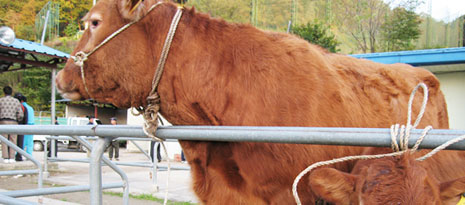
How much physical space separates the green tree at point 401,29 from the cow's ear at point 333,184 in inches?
719

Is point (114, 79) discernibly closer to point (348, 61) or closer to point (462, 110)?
point (348, 61)

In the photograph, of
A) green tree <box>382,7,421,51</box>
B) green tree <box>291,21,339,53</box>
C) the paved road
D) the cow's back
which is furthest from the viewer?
green tree <box>382,7,421,51</box>

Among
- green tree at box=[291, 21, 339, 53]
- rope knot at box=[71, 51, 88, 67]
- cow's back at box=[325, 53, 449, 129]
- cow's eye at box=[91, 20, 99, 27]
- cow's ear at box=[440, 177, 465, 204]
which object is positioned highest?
green tree at box=[291, 21, 339, 53]

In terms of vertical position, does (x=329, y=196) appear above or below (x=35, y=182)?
above

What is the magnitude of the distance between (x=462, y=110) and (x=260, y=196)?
766cm

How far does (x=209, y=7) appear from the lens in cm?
2420

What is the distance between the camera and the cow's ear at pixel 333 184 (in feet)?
5.43

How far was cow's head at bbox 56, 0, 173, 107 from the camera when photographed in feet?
7.73

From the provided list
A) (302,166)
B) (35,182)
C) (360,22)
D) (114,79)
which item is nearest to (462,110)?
(302,166)

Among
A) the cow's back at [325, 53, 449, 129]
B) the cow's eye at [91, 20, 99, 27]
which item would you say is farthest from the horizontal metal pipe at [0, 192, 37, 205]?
the cow's back at [325, 53, 449, 129]

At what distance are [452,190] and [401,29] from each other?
19.1m

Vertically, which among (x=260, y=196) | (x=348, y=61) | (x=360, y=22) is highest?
(x=360, y=22)

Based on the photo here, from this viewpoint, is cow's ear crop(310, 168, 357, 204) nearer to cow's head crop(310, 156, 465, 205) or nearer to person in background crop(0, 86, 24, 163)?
cow's head crop(310, 156, 465, 205)

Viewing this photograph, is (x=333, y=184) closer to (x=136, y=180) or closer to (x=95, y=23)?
(x=95, y=23)
